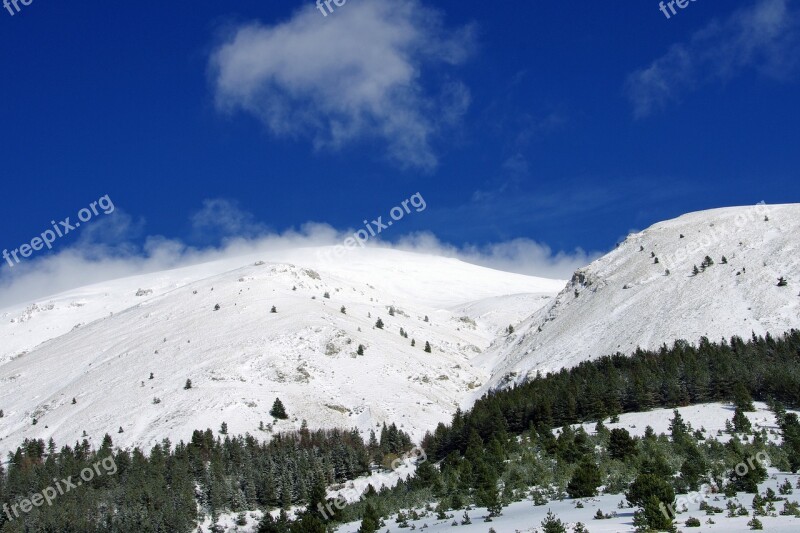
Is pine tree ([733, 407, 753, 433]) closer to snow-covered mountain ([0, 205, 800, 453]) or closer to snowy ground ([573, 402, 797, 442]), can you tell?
snowy ground ([573, 402, 797, 442])

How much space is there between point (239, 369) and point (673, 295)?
67385mm

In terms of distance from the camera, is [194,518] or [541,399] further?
[541,399]

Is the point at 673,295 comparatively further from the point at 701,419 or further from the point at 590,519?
the point at 590,519

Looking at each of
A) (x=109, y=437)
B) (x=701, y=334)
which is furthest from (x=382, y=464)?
(x=701, y=334)

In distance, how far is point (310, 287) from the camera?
155m

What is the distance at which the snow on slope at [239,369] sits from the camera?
286 ft

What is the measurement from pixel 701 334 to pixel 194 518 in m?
66.4

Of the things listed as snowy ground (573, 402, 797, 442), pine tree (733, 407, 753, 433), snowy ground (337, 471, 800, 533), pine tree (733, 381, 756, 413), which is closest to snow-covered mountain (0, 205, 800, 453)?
pine tree (733, 381, 756, 413)

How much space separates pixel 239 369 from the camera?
97938mm

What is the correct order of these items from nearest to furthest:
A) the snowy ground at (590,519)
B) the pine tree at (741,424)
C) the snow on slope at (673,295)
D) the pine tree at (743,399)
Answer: the snowy ground at (590,519), the pine tree at (741,424), the pine tree at (743,399), the snow on slope at (673,295)

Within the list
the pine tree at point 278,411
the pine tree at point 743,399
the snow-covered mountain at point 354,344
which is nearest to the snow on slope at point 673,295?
the snow-covered mountain at point 354,344

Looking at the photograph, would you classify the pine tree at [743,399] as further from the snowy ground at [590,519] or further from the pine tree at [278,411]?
the pine tree at [278,411]

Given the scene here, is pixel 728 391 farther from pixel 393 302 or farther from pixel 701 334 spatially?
pixel 393 302

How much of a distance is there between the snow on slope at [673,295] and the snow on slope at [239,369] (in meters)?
15.3
